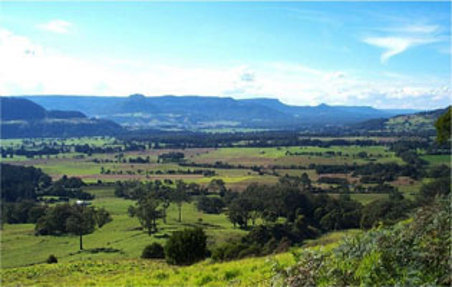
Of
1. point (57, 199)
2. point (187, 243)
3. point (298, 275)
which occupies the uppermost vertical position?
point (298, 275)

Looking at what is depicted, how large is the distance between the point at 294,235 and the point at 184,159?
9791 centimetres

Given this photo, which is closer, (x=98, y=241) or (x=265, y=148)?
(x=98, y=241)

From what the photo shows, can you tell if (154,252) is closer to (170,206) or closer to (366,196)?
(170,206)

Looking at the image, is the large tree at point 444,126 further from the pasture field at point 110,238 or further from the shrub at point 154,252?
the shrub at point 154,252

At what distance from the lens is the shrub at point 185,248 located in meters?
20.8

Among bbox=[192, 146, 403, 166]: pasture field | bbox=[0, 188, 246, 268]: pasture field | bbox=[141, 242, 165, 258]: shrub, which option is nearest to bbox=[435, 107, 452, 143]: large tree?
bbox=[0, 188, 246, 268]: pasture field

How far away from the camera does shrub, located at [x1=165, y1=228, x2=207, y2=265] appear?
2077 cm

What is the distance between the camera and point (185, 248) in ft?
68.4

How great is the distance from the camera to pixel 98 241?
165ft

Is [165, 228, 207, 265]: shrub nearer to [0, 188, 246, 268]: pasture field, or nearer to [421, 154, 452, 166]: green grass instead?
[0, 188, 246, 268]: pasture field

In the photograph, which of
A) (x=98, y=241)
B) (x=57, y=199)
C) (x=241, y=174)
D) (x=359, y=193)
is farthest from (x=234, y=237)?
(x=241, y=174)

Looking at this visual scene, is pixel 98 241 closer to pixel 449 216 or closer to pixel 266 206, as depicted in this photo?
pixel 266 206

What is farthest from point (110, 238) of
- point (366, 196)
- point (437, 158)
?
point (437, 158)

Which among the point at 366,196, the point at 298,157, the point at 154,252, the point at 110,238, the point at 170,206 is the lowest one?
the point at 170,206
